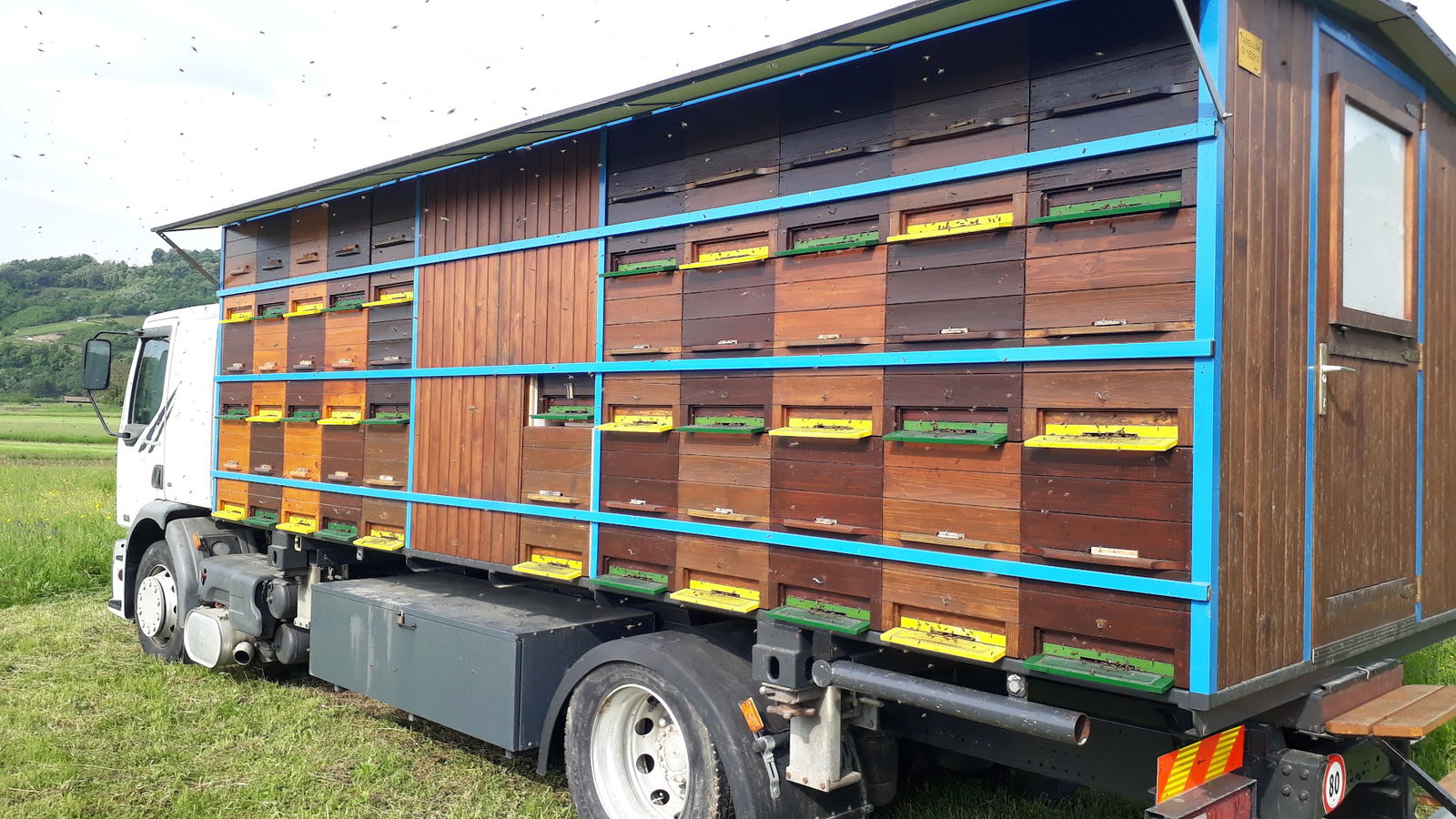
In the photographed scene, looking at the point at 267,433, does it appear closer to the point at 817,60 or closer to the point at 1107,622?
the point at 817,60

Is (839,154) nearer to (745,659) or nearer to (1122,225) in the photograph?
(1122,225)

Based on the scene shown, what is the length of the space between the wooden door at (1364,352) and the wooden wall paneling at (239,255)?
7488 mm

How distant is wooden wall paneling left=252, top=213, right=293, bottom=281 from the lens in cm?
803

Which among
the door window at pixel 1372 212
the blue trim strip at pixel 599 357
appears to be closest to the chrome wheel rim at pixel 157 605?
the blue trim strip at pixel 599 357

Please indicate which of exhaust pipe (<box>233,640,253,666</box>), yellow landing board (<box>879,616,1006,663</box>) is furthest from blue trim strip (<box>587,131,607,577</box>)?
exhaust pipe (<box>233,640,253,666</box>)

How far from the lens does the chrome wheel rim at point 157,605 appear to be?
28.4 feet

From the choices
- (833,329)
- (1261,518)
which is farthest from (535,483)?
(1261,518)

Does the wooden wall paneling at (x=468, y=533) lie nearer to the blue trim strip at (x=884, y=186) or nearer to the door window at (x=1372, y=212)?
the blue trim strip at (x=884, y=186)

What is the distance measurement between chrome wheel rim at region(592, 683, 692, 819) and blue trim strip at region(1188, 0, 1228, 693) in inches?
92.2

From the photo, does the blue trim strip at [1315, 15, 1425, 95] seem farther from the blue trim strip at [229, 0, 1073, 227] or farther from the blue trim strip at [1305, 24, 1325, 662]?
the blue trim strip at [229, 0, 1073, 227]

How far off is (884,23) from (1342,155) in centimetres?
187

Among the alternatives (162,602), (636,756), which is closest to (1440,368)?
(636,756)

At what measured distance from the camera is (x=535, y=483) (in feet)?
18.7

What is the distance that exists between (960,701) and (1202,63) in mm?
2188
